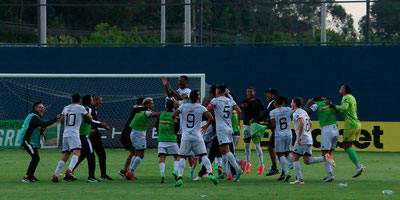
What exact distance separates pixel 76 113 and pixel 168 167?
177 inches

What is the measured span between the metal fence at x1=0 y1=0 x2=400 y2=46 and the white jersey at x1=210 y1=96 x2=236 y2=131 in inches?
503

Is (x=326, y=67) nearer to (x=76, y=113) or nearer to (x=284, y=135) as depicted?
(x=284, y=135)

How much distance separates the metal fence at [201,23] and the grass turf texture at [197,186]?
360 inches

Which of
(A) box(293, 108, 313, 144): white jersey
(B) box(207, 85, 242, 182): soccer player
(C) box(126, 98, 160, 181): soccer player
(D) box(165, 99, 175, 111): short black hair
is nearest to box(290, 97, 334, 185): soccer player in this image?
(A) box(293, 108, 313, 144): white jersey

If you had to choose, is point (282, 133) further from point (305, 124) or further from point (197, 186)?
point (197, 186)

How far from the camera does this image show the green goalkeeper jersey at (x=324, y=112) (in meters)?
15.3

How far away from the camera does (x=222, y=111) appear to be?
47.8 ft

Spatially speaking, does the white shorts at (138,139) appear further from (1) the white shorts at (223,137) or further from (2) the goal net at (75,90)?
(2) the goal net at (75,90)

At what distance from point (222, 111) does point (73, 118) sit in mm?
3171

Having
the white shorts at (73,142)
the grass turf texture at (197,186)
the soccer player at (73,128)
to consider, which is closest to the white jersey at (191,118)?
the grass turf texture at (197,186)

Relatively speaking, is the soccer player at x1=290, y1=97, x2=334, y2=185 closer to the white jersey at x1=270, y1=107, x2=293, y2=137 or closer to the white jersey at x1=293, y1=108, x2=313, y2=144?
the white jersey at x1=293, y1=108, x2=313, y2=144

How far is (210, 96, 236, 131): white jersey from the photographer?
14.6 meters

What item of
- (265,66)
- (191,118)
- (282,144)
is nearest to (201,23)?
(265,66)

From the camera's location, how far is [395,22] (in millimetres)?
27000
